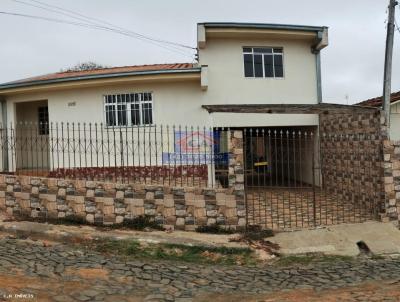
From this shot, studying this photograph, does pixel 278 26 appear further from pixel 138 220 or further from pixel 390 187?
pixel 138 220

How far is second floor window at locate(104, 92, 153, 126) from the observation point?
12484 mm

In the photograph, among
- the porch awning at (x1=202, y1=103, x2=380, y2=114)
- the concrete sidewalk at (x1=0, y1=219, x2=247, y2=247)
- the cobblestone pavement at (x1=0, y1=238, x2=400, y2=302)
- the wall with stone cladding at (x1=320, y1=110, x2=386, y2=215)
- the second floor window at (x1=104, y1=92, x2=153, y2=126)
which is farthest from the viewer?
the second floor window at (x1=104, y1=92, x2=153, y2=126)

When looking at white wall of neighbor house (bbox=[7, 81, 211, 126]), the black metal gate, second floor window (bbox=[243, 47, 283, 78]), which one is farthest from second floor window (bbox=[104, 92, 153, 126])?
the black metal gate

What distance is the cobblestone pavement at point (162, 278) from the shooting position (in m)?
5.10

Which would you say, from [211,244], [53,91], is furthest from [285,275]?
[53,91]

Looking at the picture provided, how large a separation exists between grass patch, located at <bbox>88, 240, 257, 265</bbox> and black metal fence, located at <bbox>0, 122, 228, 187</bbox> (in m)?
2.73

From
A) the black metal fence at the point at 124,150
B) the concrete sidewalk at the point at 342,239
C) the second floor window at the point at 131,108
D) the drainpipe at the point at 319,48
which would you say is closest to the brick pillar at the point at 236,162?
the concrete sidewalk at the point at 342,239

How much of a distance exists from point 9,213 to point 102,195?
2.05 metres

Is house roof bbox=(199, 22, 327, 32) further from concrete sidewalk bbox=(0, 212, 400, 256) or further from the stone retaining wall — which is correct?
concrete sidewalk bbox=(0, 212, 400, 256)

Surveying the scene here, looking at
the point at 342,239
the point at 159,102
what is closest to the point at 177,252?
the point at 342,239

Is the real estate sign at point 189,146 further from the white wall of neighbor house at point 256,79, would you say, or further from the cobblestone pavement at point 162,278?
the cobblestone pavement at point 162,278

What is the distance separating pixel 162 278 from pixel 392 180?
571 centimetres

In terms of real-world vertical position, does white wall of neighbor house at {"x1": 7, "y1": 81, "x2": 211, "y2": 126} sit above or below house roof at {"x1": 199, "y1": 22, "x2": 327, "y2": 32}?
below

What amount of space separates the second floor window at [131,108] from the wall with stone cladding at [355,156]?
520 cm
